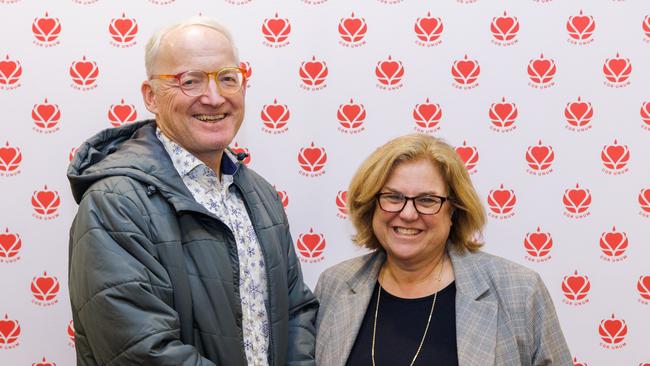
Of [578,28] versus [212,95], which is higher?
[578,28]

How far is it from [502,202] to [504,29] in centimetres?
59

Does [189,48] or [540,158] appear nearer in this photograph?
[189,48]

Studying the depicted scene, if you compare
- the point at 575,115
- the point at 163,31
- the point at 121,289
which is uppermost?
the point at 163,31

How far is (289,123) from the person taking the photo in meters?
2.41

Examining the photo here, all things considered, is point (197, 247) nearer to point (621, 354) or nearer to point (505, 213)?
point (505, 213)

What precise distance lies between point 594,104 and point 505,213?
47 cm

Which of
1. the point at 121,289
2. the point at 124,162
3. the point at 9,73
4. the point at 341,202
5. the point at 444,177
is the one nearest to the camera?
A: the point at 121,289

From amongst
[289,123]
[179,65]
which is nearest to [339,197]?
[289,123]

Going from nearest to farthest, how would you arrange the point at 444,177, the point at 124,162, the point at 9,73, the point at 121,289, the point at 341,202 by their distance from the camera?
the point at 121,289
the point at 124,162
the point at 444,177
the point at 9,73
the point at 341,202

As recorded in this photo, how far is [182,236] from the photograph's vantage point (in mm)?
1700

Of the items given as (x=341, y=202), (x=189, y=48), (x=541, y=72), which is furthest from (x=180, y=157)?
(x=541, y=72)

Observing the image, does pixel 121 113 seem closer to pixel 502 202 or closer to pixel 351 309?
pixel 351 309

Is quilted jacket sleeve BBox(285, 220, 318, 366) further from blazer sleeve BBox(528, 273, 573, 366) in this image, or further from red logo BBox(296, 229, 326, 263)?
blazer sleeve BBox(528, 273, 573, 366)

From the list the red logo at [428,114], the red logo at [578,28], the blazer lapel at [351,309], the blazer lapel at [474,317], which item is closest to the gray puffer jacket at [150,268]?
the blazer lapel at [351,309]
